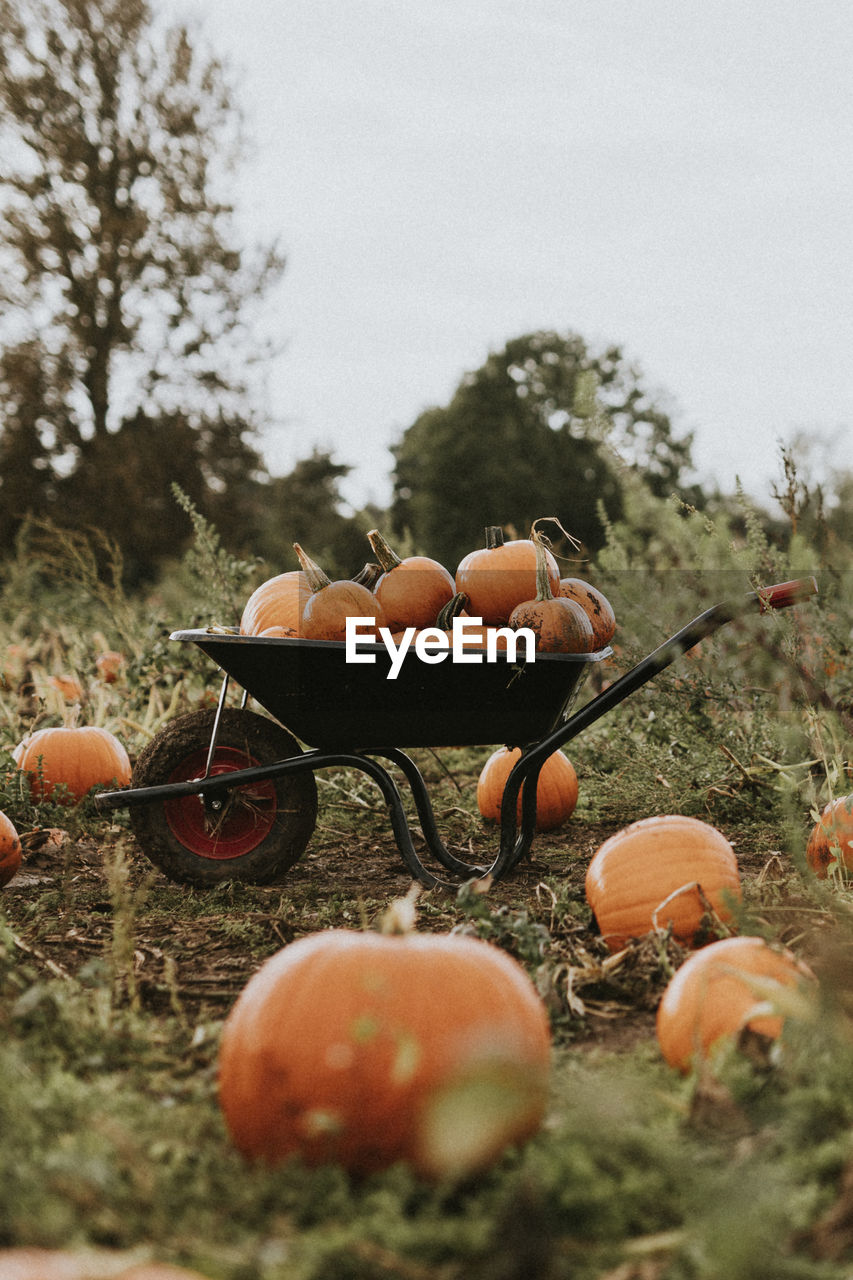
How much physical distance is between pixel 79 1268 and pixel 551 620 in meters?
1.93

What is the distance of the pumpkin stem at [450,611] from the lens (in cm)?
270

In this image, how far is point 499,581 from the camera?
9.07ft

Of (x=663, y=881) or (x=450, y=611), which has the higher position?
(x=450, y=611)

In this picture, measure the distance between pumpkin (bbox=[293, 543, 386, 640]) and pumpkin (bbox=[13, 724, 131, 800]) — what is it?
1.45m

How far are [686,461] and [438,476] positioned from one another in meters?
23.1

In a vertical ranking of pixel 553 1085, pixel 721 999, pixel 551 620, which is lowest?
pixel 553 1085

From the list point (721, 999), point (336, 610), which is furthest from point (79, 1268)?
point (336, 610)

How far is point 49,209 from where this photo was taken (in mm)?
15578

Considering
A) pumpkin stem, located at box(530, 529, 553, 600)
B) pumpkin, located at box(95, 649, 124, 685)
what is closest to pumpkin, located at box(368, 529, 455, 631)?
pumpkin stem, located at box(530, 529, 553, 600)

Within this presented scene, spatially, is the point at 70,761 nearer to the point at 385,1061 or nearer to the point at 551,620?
the point at 551,620

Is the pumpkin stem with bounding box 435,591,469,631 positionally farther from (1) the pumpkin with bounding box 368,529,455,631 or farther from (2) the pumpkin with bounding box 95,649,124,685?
(2) the pumpkin with bounding box 95,649,124,685

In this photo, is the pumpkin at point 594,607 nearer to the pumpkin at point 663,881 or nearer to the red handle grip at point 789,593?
the red handle grip at point 789,593

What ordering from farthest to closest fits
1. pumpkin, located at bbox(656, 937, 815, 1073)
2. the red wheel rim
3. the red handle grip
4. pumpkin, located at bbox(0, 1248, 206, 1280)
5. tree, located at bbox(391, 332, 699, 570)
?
tree, located at bbox(391, 332, 699, 570) → the red wheel rim → the red handle grip → pumpkin, located at bbox(656, 937, 815, 1073) → pumpkin, located at bbox(0, 1248, 206, 1280)

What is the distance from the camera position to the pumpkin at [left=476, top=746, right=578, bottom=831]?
3.53 meters
